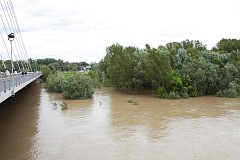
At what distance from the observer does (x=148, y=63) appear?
1692 inches

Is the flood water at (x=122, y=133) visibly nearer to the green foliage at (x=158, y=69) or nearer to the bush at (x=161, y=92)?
the bush at (x=161, y=92)

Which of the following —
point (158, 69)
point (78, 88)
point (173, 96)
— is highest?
point (158, 69)

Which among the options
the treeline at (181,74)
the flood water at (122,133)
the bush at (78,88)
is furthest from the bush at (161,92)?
the bush at (78,88)

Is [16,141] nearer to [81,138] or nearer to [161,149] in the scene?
[81,138]

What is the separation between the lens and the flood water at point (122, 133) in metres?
16.0

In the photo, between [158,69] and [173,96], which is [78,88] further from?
[173,96]

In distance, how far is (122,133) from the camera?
804 inches

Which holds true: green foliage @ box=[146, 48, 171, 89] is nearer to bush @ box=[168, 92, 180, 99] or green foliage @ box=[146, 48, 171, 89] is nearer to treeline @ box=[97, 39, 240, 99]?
treeline @ box=[97, 39, 240, 99]

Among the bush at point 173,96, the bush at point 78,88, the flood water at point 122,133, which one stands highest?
the bush at point 78,88

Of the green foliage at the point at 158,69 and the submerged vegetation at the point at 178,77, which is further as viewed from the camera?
the green foliage at the point at 158,69

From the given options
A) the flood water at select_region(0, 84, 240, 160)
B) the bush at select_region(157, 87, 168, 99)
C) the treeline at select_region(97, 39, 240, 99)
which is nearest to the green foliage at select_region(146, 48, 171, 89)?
the treeline at select_region(97, 39, 240, 99)

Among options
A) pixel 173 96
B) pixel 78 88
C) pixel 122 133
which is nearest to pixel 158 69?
pixel 173 96

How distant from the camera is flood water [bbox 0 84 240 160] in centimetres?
1605

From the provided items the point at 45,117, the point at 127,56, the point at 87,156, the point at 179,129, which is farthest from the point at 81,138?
the point at 127,56
